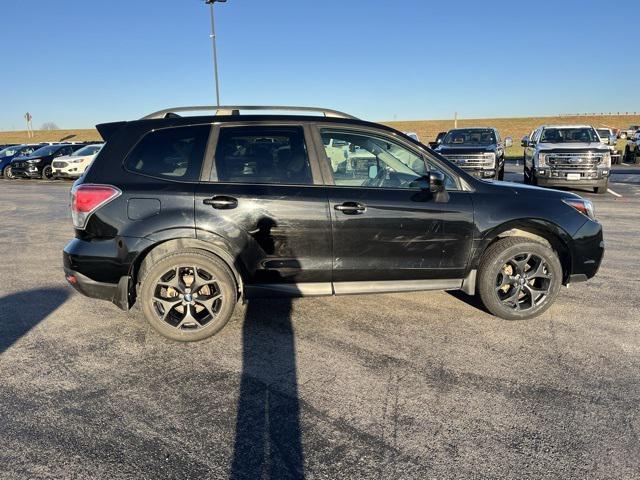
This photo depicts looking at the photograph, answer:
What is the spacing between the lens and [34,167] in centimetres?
2180

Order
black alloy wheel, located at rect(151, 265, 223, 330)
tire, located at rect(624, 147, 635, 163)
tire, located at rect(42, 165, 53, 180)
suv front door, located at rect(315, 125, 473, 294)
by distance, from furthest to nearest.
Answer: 1. tire, located at rect(624, 147, 635, 163)
2. tire, located at rect(42, 165, 53, 180)
3. suv front door, located at rect(315, 125, 473, 294)
4. black alloy wheel, located at rect(151, 265, 223, 330)

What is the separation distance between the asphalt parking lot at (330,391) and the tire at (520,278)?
15 centimetres

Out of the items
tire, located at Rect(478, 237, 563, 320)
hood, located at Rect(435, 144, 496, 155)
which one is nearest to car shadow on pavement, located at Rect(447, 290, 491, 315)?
tire, located at Rect(478, 237, 563, 320)

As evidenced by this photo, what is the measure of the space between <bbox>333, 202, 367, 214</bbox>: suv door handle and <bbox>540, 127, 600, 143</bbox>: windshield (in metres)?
12.4

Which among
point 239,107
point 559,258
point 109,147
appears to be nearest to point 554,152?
point 559,258

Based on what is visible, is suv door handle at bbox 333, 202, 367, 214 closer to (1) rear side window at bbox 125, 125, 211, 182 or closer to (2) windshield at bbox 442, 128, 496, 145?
(1) rear side window at bbox 125, 125, 211, 182

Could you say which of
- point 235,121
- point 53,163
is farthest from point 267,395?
point 53,163

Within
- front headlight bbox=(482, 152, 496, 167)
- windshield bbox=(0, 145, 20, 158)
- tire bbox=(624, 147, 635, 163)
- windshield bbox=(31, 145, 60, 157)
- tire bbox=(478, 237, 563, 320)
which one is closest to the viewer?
tire bbox=(478, 237, 563, 320)

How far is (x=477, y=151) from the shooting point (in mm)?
14172

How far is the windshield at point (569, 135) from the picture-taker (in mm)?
13961

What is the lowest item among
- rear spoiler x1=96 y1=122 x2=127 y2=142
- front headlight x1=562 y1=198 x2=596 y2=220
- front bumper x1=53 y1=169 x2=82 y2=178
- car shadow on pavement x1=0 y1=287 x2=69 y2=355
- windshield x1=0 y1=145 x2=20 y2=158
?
car shadow on pavement x1=0 y1=287 x2=69 y2=355

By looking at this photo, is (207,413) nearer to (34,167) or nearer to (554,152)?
(554,152)

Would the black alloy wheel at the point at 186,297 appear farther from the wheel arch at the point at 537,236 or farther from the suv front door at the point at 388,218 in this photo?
the wheel arch at the point at 537,236

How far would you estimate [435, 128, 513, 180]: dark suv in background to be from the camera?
14117 mm
